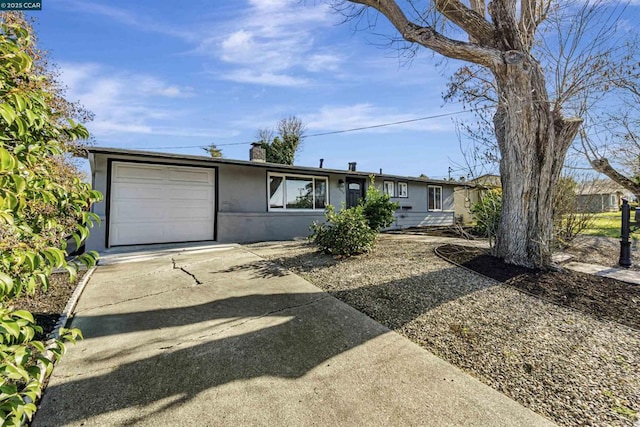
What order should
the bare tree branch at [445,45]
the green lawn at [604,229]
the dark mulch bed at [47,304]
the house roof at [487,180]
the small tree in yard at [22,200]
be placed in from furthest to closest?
the green lawn at [604,229], the house roof at [487,180], the bare tree branch at [445,45], the dark mulch bed at [47,304], the small tree in yard at [22,200]

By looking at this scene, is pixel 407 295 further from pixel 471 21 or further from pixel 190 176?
pixel 190 176

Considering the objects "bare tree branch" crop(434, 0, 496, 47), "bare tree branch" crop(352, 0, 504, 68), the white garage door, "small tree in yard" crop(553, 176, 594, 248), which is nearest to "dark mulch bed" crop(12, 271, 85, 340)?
the white garage door

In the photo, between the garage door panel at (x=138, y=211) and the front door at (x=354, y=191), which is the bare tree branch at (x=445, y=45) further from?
the garage door panel at (x=138, y=211)

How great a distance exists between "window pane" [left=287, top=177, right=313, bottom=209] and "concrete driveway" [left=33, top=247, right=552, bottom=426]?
658 centimetres

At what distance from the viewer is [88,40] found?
660cm

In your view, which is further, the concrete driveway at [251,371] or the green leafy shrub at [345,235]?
the green leafy shrub at [345,235]

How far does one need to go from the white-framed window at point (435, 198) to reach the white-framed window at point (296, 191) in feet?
24.3

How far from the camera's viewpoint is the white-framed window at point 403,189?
14.4 m

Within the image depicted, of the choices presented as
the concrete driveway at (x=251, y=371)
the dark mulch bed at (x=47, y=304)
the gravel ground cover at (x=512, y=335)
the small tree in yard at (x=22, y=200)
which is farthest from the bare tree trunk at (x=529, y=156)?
the dark mulch bed at (x=47, y=304)

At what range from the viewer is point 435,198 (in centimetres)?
1616

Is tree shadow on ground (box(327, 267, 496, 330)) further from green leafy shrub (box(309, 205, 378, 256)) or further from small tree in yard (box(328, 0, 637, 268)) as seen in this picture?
green leafy shrub (box(309, 205, 378, 256))

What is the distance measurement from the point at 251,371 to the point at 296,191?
8.38 metres

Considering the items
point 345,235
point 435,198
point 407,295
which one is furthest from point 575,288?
point 435,198

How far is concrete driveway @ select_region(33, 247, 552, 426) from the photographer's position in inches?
77.7
